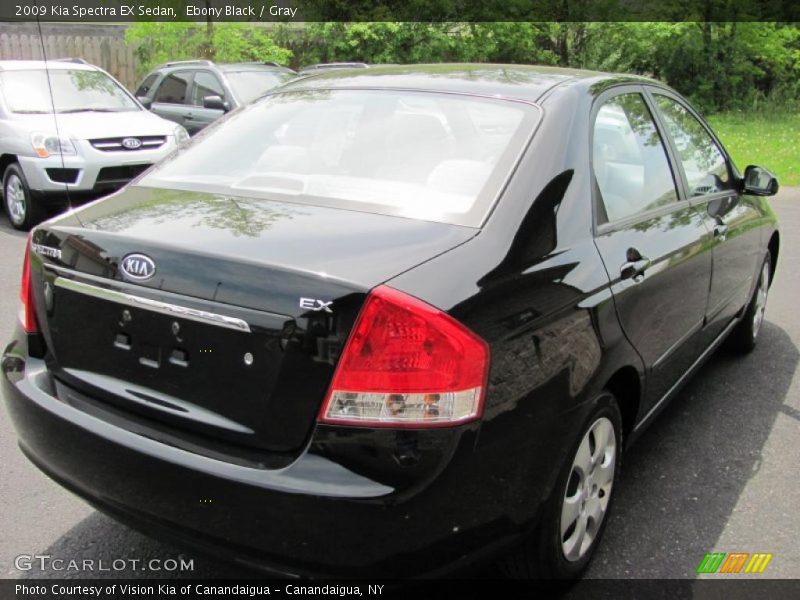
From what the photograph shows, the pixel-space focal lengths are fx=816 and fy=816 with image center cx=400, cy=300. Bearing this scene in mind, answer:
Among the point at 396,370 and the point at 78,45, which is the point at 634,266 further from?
the point at 78,45

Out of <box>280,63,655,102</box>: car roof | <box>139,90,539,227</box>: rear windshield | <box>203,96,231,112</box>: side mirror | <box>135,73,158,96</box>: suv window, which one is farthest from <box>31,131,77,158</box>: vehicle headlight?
<box>139,90,539,227</box>: rear windshield

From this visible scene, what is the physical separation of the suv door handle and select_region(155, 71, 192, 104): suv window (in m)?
10.3

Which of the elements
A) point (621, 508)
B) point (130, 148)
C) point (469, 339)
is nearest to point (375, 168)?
point (469, 339)

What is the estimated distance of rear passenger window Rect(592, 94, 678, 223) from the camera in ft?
9.73

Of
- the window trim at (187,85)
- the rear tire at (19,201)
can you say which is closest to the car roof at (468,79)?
the rear tire at (19,201)

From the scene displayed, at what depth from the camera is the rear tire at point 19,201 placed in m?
8.48

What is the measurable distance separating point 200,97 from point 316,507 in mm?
10684

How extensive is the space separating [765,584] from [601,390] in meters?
0.91

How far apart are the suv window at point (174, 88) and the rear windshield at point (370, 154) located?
9344 millimetres

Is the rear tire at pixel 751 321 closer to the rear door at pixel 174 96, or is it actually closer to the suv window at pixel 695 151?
the suv window at pixel 695 151

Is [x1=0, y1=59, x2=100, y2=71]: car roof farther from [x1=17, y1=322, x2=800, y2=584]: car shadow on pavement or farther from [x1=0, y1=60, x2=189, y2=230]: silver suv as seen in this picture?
[x1=17, y1=322, x2=800, y2=584]: car shadow on pavement

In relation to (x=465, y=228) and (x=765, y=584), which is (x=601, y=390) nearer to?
(x=465, y=228)

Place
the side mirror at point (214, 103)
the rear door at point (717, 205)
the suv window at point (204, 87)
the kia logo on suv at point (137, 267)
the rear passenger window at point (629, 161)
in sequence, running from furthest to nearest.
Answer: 1. the suv window at point (204, 87)
2. the side mirror at point (214, 103)
3. the rear door at point (717, 205)
4. the rear passenger window at point (629, 161)
5. the kia logo on suv at point (137, 267)

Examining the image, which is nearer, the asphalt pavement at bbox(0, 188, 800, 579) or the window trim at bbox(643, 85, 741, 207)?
the asphalt pavement at bbox(0, 188, 800, 579)
